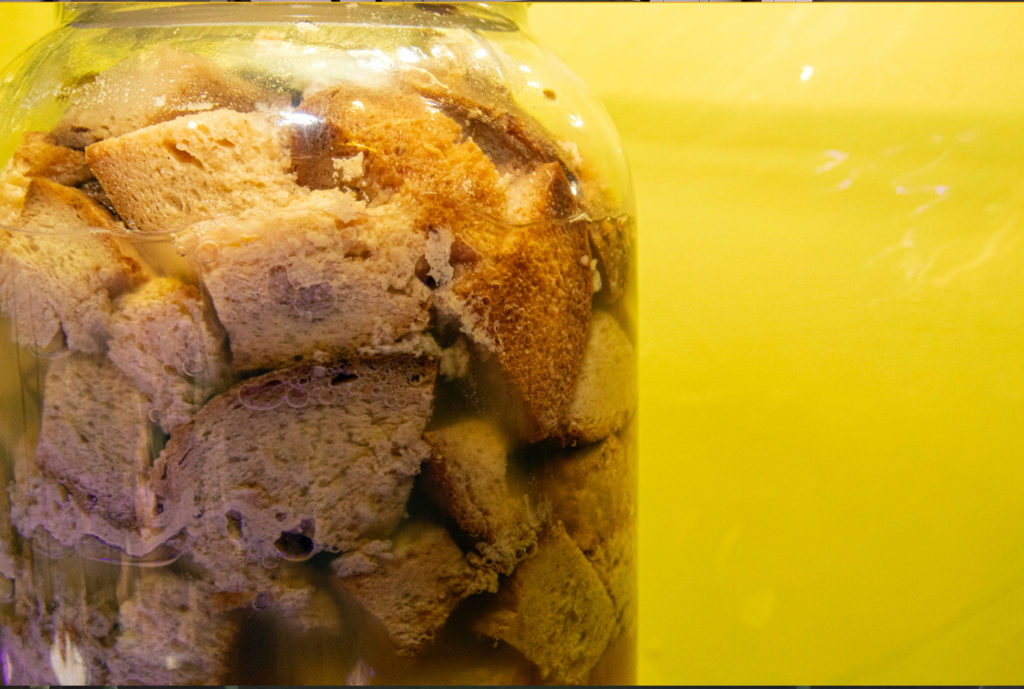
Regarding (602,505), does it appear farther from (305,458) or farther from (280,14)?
(280,14)

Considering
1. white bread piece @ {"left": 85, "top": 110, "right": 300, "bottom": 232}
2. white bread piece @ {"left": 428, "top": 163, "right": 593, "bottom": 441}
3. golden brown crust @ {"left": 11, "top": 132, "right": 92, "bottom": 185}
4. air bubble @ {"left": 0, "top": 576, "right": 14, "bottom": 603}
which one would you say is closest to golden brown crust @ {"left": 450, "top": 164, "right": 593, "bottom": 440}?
white bread piece @ {"left": 428, "top": 163, "right": 593, "bottom": 441}

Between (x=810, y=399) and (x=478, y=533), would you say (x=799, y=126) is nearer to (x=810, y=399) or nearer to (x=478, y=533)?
(x=810, y=399)

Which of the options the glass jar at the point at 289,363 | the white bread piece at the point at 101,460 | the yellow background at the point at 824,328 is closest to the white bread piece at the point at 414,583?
the glass jar at the point at 289,363

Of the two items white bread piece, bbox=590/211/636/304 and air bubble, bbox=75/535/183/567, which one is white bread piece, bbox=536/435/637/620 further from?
air bubble, bbox=75/535/183/567

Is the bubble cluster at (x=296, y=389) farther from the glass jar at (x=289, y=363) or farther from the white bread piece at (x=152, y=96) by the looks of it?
the white bread piece at (x=152, y=96)

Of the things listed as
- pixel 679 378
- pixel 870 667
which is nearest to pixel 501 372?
pixel 679 378

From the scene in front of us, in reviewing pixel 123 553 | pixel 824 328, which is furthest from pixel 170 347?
pixel 824 328

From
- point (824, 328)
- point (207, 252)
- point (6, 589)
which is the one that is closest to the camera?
point (207, 252)
